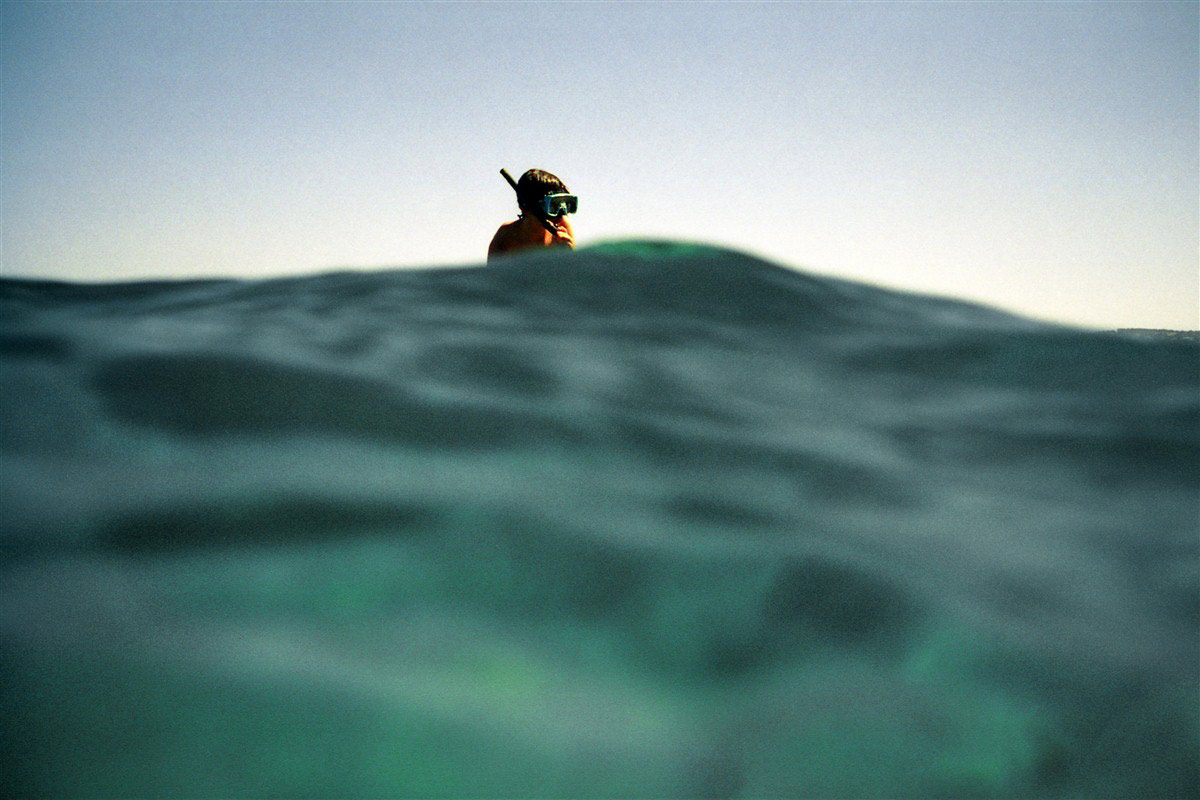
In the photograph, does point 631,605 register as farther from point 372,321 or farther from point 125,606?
point 372,321

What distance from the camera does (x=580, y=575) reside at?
128 cm

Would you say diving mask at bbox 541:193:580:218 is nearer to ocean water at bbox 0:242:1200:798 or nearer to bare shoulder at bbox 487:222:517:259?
bare shoulder at bbox 487:222:517:259

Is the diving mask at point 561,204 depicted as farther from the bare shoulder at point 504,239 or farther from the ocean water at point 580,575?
the ocean water at point 580,575

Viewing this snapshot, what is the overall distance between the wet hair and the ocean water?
4.54 metres

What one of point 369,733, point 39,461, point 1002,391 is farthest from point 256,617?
point 1002,391

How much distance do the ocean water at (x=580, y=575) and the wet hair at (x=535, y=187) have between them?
454cm

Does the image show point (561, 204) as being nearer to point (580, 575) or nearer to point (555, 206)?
point (555, 206)

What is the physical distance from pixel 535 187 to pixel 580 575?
5611 mm

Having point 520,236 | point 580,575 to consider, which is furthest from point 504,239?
point 580,575

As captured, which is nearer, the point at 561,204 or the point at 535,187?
the point at 561,204

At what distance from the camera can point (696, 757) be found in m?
1.02

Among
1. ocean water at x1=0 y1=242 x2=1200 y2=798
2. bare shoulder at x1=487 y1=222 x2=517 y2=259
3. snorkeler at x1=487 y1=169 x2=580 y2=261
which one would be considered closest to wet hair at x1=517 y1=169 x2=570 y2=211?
snorkeler at x1=487 y1=169 x2=580 y2=261

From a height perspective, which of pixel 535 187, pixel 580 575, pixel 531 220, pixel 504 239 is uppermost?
pixel 535 187

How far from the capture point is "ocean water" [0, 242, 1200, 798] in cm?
103
